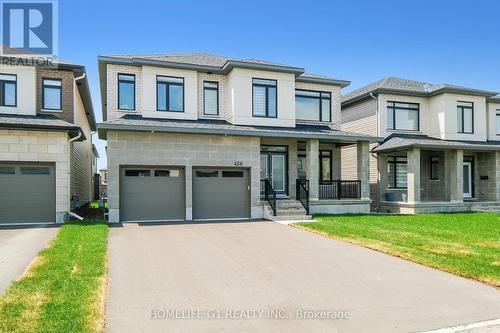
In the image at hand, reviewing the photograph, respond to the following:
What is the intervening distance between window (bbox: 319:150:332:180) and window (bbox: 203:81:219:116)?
238 inches

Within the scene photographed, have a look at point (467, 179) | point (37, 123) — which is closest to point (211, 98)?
point (37, 123)

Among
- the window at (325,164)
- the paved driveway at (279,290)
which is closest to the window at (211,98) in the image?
the window at (325,164)

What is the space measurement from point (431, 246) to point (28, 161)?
13593 millimetres

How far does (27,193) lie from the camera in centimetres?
1388

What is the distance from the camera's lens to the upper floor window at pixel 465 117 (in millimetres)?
21656

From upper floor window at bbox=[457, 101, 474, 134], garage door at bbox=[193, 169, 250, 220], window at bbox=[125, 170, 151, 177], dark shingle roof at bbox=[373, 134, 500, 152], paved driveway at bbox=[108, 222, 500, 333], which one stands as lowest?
paved driveway at bbox=[108, 222, 500, 333]

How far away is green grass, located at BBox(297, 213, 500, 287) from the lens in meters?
7.44

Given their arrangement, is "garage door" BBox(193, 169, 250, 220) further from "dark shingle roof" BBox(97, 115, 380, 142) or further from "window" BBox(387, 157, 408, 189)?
"window" BBox(387, 157, 408, 189)

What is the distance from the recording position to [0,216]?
1362cm

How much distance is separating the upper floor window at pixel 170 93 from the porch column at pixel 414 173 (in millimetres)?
11506

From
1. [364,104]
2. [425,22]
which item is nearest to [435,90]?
[364,104]

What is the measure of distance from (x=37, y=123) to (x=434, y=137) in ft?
66.3

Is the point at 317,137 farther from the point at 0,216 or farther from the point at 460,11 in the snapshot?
the point at 0,216

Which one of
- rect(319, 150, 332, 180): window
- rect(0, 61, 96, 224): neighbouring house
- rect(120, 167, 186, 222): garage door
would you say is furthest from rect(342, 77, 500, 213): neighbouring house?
rect(0, 61, 96, 224): neighbouring house
